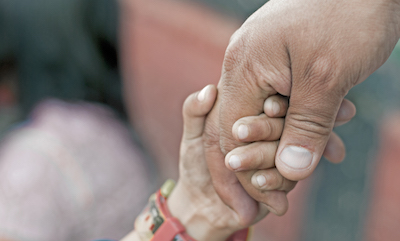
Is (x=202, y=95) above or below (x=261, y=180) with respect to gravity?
above

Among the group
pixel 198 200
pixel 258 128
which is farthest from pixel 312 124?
pixel 198 200

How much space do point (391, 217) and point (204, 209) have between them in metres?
1.02

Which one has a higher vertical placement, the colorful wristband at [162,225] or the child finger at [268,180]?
the child finger at [268,180]

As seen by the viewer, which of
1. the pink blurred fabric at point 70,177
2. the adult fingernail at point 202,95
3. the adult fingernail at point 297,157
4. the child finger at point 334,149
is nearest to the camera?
the adult fingernail at point 297,157

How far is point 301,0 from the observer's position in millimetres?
699

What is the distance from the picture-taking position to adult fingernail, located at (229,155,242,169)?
31.2 inches

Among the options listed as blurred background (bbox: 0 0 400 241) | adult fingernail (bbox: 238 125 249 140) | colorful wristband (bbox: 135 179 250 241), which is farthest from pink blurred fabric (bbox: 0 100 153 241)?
adult fingernail (bbox: 238 125 249 140)

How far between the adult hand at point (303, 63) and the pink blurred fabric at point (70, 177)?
129 centimetres

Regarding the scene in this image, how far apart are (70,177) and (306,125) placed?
4.97ft

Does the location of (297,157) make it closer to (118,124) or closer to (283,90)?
(283,90)

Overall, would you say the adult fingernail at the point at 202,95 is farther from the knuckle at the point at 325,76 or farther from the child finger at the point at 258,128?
the knuckle at the point at 325,76

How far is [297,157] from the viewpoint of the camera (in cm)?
76

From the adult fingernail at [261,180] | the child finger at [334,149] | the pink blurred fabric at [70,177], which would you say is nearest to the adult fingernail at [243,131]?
the adult fingernail at [261,180]

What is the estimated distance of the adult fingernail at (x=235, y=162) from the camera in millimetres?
793
